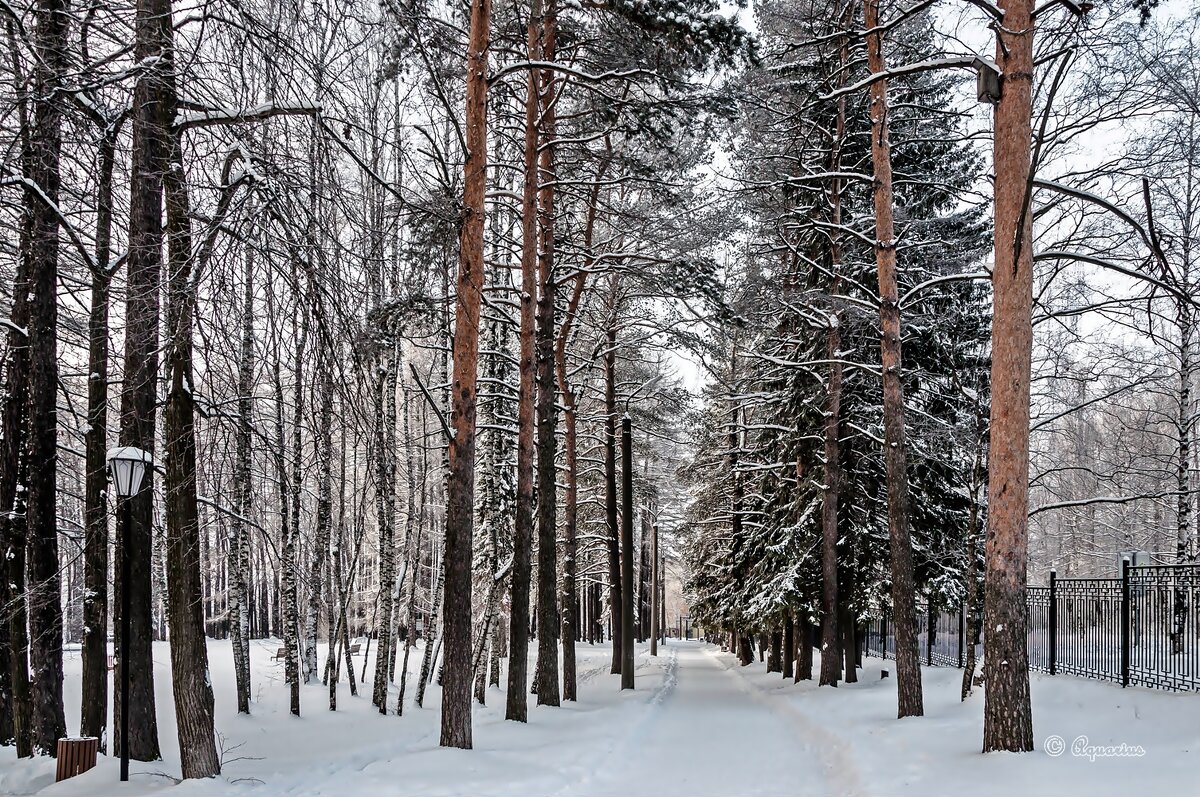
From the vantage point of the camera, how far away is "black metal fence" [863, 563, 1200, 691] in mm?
10461

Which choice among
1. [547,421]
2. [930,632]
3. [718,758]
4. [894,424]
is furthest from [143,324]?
[930,632]

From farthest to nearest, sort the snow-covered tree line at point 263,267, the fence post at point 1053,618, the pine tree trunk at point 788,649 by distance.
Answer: the pine tree trunk at point 788,649 < the fence post at point 1053,618 < the snow-covered tree line at point 263,267

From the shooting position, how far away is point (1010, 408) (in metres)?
7.99

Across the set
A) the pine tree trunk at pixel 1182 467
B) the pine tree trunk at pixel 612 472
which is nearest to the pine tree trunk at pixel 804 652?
the pine tree trunk at pixel 612 472

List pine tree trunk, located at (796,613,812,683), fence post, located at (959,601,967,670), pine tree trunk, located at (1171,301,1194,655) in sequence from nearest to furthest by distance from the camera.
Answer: pine tree trunk, located at (1171,301,1194,655) → fence post, located at (959,601,967,670) → pine tree trunk, located at (796,613,812,683)

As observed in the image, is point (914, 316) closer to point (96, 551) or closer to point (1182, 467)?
point (1182, 467)

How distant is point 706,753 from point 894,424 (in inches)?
204

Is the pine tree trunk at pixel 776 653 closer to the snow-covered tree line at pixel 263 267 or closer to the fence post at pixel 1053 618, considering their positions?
the snow-covered tree line at pixel 263 267

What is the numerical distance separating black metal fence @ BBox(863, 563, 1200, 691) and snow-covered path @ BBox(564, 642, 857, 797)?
133 inches

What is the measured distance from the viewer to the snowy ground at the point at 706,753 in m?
7.46

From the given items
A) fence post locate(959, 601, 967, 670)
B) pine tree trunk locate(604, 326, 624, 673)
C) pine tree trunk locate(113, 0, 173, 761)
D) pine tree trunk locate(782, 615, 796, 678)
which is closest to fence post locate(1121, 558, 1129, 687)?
fence post locate(959, 601, 967, 670)

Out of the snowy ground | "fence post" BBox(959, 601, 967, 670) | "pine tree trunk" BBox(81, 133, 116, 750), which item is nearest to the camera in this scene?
the snowy ground

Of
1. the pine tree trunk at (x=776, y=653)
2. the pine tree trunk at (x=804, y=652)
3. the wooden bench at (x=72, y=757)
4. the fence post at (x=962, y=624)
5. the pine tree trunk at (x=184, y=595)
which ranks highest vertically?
the pine tree trunk at (x=184, y=595)

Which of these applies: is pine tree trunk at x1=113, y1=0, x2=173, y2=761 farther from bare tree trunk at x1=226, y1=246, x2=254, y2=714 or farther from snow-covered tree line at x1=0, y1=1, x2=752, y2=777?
bare tree trunk at x1=226, y1=246, x2=254, y2=714
